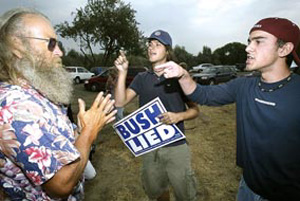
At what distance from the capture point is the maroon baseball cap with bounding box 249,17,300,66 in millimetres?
2021

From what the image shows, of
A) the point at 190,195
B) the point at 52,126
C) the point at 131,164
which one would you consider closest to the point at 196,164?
the point at 131,164

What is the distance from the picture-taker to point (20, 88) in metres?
1.36

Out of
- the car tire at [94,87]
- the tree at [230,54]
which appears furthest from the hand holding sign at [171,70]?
the tree at [230,54]

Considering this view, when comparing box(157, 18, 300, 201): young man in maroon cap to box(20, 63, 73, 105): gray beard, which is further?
box(157, 18, 300, 201): young man in maroon cap

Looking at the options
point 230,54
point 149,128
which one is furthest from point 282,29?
point 230,54

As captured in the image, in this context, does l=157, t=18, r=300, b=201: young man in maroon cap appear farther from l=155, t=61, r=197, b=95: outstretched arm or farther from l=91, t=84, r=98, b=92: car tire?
l=91, t=84, r=98, b=92: car tire

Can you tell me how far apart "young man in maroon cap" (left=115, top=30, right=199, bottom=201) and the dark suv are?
14905 mm

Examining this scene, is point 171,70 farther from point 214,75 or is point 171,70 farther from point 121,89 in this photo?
point 214,75

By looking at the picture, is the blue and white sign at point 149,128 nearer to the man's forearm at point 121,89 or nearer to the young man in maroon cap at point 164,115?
the young man in maroon cap at point 164,115

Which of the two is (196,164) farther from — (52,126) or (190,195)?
(52,126)

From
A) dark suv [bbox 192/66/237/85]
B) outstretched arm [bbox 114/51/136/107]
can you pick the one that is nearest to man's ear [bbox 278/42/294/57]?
outstretched arm [bbox 114/51/136/107]

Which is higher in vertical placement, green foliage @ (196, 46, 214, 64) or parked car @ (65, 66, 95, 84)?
parked car @ (65, 66, 95, 84)

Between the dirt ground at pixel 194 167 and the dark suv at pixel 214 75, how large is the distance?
10.7 m

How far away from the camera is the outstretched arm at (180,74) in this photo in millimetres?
2195
